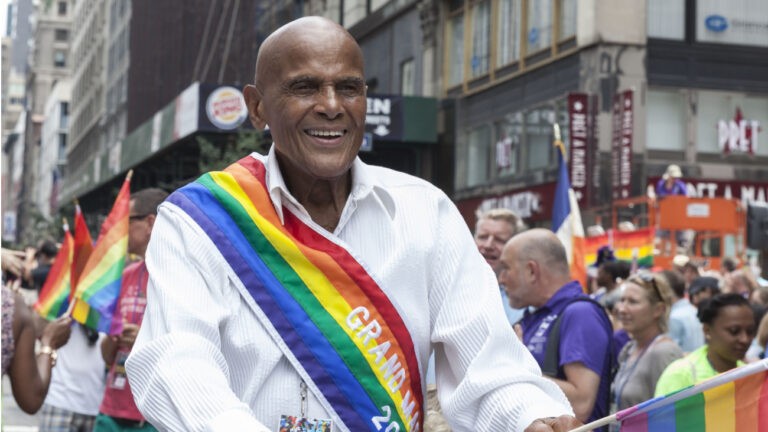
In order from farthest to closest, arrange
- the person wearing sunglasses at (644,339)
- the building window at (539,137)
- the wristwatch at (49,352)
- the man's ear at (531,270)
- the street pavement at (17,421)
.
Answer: the building window at (539,137) < the street pavement at (17,421) < the person wearing sunglasses at (644,339) < the man's ear at (531,270) < the wristwatch at (49,352)

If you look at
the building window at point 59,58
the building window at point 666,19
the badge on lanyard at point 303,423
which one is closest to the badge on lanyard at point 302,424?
the badge on lanyard at point 303,423

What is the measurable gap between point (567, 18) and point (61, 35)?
4828 inches

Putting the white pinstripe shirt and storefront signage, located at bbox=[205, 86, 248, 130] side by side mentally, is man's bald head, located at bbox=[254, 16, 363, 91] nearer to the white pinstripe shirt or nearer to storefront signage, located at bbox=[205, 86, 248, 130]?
the white pinstripe shirt

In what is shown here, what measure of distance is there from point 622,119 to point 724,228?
670 centimetres

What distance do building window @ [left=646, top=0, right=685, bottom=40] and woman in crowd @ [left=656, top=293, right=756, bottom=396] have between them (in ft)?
63.3

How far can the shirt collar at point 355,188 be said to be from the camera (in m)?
3.10

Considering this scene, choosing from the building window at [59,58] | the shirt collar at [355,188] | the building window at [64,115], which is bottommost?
the shirt collar at [355,188]

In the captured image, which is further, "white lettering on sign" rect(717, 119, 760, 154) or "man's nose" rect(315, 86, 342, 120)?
"white lettering on sign" rect(717, 119, 760, 154)

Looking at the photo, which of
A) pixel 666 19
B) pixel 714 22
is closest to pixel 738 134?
pixel 714 22

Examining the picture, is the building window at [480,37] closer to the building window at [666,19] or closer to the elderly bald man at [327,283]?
the building window at [666,19]

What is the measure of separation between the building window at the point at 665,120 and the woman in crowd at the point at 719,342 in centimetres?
1884

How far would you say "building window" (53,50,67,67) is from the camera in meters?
146

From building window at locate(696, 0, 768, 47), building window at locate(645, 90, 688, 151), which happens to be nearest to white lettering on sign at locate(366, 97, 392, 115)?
building window at locate(645, 90, 688, 151)

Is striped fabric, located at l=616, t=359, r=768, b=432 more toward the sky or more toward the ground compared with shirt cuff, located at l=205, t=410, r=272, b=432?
more toward the ground
